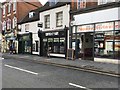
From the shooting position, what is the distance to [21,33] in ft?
117

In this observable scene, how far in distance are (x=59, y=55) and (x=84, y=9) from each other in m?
6.35

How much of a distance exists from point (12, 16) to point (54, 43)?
15.8 metres

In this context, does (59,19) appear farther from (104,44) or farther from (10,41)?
(10,41)

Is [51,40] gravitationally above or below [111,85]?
above

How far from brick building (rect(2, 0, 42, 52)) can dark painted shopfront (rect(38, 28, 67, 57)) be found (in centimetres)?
936

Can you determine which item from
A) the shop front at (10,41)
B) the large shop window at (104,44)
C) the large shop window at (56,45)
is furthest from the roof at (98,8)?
the shop front at (10,41)

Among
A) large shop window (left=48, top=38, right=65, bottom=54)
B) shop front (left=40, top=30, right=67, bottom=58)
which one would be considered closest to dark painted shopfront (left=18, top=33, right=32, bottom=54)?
shop front (left=40, top=30, right=67, bottom=58)

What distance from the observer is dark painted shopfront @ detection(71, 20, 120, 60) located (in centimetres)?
1852

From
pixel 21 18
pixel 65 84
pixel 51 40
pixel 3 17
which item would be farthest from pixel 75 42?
pixel 3 17

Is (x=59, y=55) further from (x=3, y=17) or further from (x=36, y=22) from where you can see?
(x=3, y=17)

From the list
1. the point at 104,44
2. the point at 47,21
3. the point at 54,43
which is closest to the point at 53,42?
the point at 54,43

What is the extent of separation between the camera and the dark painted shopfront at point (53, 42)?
2499cm

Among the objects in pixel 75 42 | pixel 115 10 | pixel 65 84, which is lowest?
pixel 65 84

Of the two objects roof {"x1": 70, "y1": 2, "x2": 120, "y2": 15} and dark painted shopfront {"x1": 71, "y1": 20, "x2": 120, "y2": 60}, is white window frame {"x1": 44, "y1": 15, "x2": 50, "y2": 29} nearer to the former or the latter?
roof {"x1": 70, "y1": 2, "x2": 120, "y2": 15}
